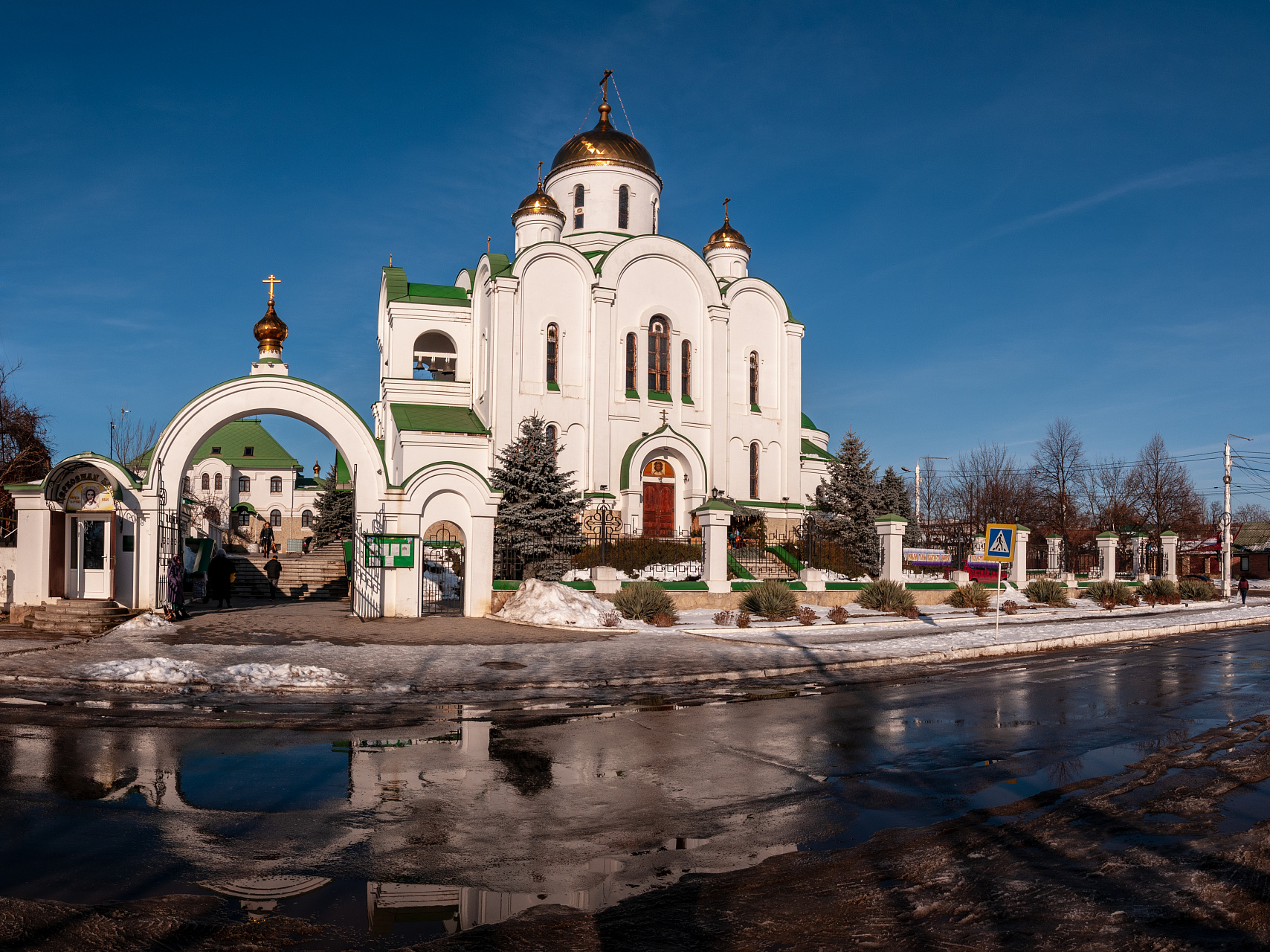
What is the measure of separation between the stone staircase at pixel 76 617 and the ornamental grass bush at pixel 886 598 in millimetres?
17147

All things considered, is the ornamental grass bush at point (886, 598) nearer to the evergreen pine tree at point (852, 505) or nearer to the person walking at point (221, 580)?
the evergreen pine tree at point (852, 505)

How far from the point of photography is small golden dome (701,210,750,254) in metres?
40.8

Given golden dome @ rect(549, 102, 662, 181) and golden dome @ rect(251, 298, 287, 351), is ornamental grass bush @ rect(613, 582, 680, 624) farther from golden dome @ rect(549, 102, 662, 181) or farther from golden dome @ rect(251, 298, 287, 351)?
golden dome @ rect(549, 102, 662, 181)

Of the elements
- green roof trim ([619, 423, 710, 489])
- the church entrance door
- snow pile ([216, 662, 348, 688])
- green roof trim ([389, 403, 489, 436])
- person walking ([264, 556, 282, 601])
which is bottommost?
snow pile ([216, 662, 348, 688])

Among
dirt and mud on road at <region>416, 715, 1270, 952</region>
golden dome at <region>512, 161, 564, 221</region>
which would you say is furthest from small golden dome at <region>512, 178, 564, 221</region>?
dirt and mud on road at <region>416, 715, 1270, 952</region>

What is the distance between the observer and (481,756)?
7570 mm

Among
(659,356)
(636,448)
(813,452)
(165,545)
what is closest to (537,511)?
(636,448)

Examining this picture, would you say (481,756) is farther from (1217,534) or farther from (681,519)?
Answer: (1217,534)

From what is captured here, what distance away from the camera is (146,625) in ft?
52.3

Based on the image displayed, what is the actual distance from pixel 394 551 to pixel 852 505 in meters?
21.9

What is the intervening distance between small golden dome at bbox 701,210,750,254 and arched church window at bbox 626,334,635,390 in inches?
332

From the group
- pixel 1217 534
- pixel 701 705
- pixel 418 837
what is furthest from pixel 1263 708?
pixel 1217 534

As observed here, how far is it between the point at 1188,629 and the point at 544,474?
1714 centimetres

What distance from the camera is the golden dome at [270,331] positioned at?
20.6 meters
